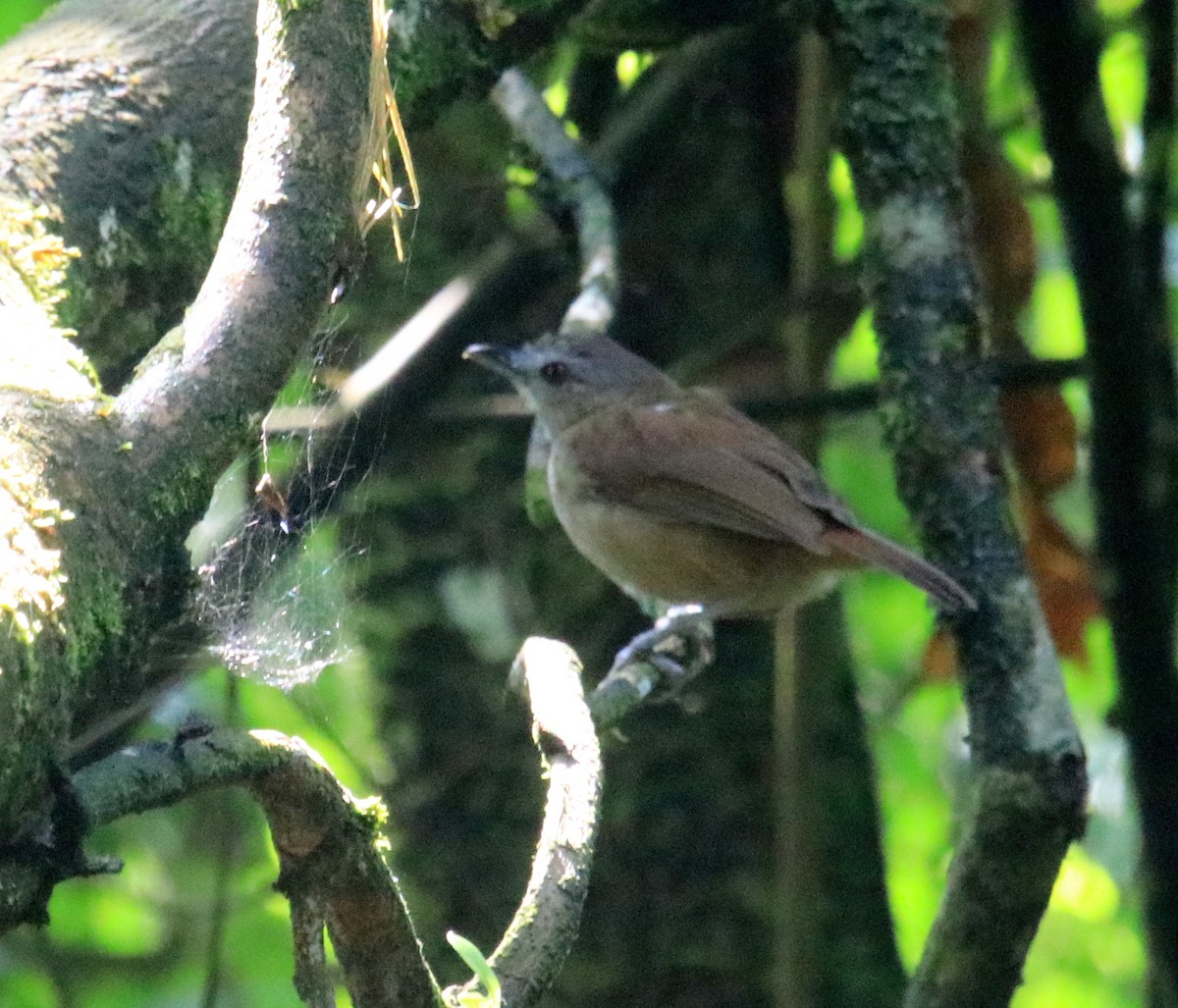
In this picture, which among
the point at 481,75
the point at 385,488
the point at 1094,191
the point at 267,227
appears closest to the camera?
the point at 267,227

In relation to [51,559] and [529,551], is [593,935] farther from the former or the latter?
[51,559]

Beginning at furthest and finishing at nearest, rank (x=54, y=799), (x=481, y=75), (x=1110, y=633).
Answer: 1. (x=481, y=75)
2. (x=1110, y=633)
3. (x=54, y=799)

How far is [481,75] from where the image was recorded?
307 cm

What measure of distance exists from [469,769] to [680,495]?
1142 mm

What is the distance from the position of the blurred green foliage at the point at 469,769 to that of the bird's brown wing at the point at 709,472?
1.00 ft

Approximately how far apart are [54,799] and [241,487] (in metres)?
1.32

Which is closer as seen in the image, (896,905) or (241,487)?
(241,487)

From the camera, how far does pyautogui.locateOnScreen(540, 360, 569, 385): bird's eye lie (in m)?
5.27

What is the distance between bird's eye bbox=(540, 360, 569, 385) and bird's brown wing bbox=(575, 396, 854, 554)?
197mm

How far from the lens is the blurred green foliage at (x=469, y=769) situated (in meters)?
4.48

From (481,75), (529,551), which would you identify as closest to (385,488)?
(529,551)

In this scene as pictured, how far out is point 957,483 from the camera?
3076 millimetres

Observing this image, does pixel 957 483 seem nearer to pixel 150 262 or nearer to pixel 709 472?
pixel 150 262

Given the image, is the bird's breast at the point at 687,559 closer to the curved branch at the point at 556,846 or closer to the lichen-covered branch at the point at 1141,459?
the lichen-covered branch at the point at 1141,459
